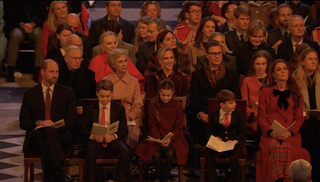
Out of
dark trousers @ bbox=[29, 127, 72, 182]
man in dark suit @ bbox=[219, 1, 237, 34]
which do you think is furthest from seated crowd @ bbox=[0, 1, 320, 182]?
man in dark suit @ bbox=[219, 1, 237, 34]

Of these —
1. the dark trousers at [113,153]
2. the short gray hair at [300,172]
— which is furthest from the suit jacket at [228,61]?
the short gray hair at [300,172]

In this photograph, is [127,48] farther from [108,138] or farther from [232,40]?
[108,138]

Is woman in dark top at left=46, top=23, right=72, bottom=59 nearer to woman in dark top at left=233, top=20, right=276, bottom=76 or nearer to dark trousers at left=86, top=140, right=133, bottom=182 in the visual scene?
dark trousers at left=86, top=140, right=133, bottom=182

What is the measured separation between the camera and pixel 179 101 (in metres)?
5.08

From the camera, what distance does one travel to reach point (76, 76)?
17.9ft

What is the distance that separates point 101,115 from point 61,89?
54 centimetres

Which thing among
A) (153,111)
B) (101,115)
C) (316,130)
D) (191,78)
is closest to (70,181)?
(101,115)

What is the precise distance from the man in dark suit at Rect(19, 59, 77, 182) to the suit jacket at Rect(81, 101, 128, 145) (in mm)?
174

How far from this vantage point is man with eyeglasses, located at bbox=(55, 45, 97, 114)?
5434mm

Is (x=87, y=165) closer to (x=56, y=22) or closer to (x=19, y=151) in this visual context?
(x=19, y=151)

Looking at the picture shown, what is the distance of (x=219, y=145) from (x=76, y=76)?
190 cm

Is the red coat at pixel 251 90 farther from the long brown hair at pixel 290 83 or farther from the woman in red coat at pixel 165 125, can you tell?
the woman in red coat at pixel 165 125

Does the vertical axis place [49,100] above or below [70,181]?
above

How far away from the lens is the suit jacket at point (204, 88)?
539cm
